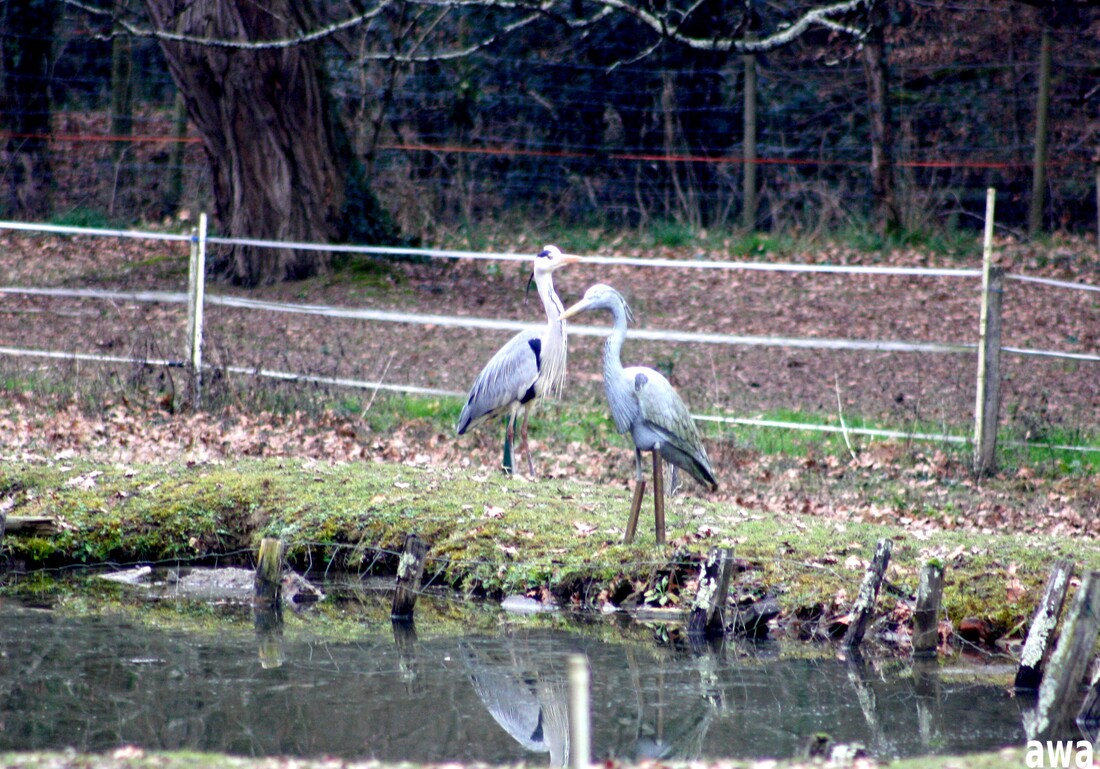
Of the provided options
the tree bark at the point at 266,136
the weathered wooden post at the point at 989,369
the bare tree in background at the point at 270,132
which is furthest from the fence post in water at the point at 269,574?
the tree bark at the point at 266,136

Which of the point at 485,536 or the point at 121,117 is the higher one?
the point at 121,117

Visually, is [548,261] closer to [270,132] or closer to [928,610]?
[928,610]

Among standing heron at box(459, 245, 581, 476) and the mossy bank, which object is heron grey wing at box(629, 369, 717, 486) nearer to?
the mossy bank

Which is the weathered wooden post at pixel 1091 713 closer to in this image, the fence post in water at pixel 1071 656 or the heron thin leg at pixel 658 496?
the fence post in water at pixel 1071 656

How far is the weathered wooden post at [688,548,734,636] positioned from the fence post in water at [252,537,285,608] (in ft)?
6.76

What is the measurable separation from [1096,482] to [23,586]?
6801mm

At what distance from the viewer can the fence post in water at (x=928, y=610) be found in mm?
5598

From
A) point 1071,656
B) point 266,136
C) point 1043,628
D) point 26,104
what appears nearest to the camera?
point 1071,656

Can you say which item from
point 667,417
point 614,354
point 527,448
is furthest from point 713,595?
point 527,448

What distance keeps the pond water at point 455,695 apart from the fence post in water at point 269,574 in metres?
0.21

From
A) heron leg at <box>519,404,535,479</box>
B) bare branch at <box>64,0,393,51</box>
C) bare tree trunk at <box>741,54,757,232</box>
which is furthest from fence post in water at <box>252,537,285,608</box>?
bare tree trunk at <box>741,54,757,232</box>

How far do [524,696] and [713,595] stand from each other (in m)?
1.03

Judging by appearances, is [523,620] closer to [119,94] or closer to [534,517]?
[534,517]

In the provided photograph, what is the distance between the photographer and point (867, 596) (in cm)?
578
